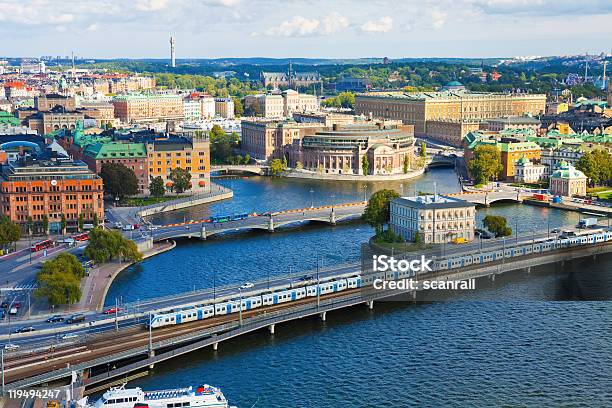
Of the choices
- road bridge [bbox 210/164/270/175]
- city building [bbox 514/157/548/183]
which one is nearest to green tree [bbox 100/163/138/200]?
road bridge [bbox 210/164/270/175]

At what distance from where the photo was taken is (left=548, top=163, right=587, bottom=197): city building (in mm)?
65250

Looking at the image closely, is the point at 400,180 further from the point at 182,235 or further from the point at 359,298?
the point at 359,298

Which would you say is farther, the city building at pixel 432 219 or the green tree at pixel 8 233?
the green tree at pixel 8 233

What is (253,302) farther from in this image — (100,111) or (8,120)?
(100,111)

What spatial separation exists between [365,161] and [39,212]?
32.8 meters

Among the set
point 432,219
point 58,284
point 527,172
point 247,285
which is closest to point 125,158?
point 432,219

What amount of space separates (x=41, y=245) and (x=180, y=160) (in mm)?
21996

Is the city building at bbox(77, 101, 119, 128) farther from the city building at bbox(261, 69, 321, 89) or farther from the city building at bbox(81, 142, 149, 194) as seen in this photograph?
the city building at bbox(261, 69, 321, 89)

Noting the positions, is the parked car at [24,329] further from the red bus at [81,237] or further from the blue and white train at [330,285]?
the red bus at [81,237]

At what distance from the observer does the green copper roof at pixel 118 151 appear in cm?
6734

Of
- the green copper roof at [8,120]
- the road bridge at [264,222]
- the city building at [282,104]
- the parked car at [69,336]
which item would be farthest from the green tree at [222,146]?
the parked car at [69,336]

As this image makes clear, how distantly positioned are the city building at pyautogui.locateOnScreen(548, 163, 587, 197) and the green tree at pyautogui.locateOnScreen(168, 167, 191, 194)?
24.9 m

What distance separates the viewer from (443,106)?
110188 mm

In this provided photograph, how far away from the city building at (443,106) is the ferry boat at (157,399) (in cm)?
8095
